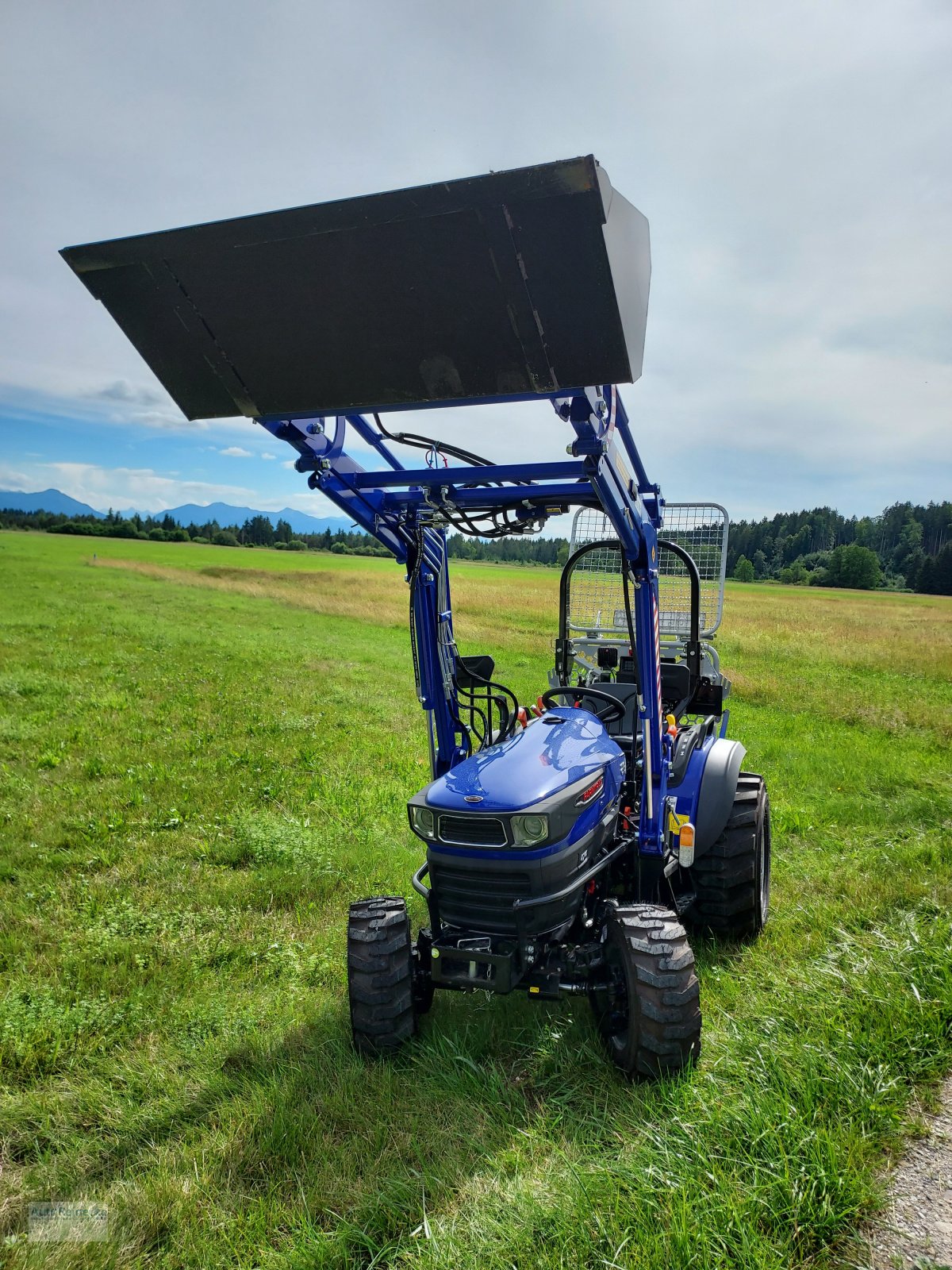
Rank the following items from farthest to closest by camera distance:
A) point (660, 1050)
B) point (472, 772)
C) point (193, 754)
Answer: point (193, 754)
point (472, 772)
point (660, 1050)

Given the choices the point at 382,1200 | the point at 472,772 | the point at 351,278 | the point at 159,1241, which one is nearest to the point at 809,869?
the point at 472,772

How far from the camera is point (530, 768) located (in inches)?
126

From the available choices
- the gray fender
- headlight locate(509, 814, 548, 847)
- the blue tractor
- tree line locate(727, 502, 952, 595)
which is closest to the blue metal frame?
the blue tractor

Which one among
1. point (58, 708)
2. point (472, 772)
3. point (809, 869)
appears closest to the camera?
point (472, 772)

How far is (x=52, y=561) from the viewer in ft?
149

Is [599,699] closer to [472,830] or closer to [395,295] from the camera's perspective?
[472,830]

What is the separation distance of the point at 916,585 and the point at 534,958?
85716 mm

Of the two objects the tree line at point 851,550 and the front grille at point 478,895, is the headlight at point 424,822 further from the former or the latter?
the tree line at point 851,550

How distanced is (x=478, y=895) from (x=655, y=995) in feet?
2.51

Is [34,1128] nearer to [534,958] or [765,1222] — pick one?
[534,958]

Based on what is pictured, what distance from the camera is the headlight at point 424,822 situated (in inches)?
124

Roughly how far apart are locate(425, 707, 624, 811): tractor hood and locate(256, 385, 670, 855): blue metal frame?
0.30m

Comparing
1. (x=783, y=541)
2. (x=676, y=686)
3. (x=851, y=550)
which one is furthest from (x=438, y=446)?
(x=783, y=541)

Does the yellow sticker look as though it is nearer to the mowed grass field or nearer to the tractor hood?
the tractor hood
